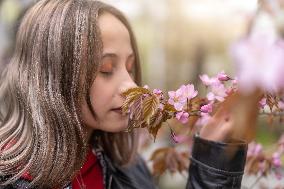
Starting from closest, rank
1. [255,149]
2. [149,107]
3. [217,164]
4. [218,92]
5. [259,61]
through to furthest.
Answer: [259,61] < [149,107] < [218,92] < [217,164] < [255,149]

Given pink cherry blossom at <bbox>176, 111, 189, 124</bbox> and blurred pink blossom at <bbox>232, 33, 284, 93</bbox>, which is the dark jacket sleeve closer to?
pink cherry blossom at <bbox>176, 111, 189, 124</bbox>

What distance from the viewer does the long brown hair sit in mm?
1323

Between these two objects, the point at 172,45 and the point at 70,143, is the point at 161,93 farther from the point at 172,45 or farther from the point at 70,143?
the point at 172,45

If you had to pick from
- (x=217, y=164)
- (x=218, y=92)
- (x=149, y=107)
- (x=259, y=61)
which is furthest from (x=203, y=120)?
(x=259, y=61)

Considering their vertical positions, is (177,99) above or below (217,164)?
above

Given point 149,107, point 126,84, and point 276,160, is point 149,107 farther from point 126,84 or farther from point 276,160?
point 276,160

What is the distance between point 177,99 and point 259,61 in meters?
0.66

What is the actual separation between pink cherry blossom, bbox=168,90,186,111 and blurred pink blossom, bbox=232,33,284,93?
63 centimetres

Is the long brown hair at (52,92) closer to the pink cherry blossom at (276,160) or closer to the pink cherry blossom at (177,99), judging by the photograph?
the pink cherry blossom at (177,99)

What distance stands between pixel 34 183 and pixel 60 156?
10 centimetres

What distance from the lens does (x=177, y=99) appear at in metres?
1.19

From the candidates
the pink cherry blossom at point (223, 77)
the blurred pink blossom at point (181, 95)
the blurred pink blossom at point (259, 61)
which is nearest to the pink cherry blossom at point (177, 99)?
the blurred pink blossom at point (181, 95)

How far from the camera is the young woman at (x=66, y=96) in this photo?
1327mm

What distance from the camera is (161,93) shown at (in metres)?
1.17
